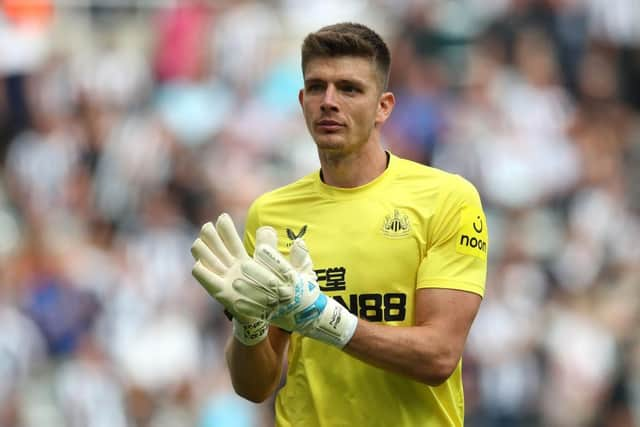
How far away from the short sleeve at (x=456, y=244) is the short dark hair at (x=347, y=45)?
1.76ft

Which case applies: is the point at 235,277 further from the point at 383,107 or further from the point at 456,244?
the point at 383,107

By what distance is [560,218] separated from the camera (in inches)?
503

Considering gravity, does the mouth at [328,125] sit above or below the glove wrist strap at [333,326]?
above

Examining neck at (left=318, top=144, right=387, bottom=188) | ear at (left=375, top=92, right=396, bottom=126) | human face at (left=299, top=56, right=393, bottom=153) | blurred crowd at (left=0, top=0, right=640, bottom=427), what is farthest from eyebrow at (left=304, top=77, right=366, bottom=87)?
blurred crowd at (left=0, top=0, right=640, bottom=427)

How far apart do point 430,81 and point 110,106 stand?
305 centimetres

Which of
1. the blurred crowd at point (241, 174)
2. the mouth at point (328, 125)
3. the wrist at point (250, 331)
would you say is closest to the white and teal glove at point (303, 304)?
the wrist at point (250, 331)

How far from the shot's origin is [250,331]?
5.35 metres

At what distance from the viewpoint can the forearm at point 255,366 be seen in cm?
550

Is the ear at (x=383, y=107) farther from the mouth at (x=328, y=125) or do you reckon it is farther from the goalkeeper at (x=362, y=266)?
the mouth at (x=328, y=125)

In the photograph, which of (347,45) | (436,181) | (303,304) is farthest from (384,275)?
(347,45)

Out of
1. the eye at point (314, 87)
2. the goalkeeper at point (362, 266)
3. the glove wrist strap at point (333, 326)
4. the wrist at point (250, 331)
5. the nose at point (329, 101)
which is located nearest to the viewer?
the glove wrist strap at point (333, 326)

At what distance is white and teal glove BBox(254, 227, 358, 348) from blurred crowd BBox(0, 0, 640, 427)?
6502 mm

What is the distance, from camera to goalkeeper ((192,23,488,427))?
5113mm

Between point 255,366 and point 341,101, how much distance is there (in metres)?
1.04
